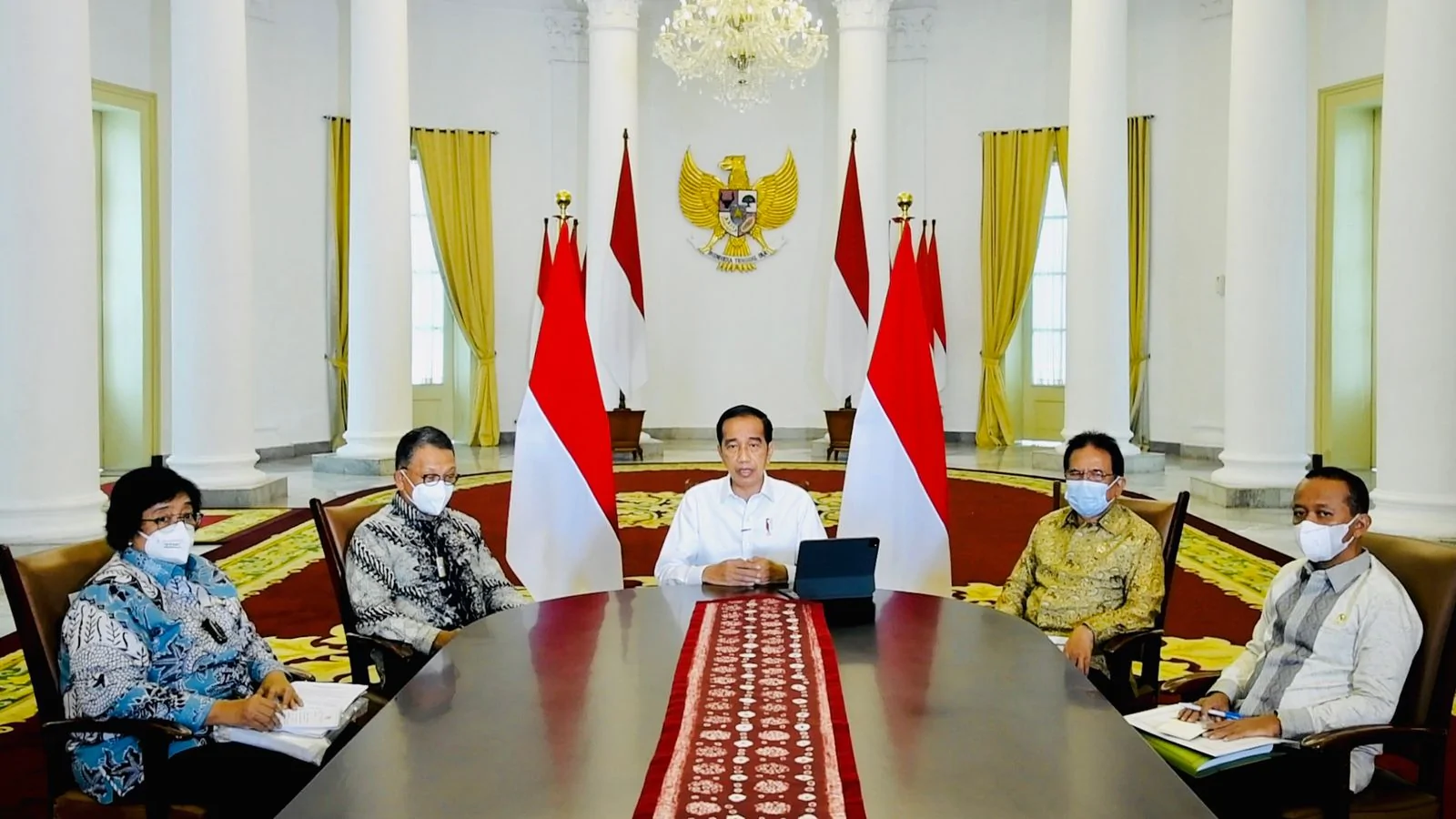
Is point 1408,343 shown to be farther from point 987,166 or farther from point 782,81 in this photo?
point 782,81

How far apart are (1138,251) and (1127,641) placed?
35.2 ft

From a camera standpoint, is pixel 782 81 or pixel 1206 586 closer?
pixel 1206 586

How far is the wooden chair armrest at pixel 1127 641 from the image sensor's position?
3002 mm

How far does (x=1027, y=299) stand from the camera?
1388cm

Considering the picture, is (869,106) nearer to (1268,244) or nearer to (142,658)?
(1268,244)

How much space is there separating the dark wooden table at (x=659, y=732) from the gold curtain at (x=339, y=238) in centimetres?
1101

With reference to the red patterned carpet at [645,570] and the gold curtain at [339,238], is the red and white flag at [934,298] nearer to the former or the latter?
the red patterned carpet at [645,570]

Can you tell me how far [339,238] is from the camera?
12.9 m

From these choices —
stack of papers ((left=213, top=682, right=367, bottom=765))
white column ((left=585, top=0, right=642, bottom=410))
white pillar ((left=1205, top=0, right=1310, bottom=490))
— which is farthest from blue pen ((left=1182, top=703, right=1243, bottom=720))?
white column ((left=585, top=0, right=642, bottom=410))

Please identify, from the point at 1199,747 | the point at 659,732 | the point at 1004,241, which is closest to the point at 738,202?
the point at 1004,241

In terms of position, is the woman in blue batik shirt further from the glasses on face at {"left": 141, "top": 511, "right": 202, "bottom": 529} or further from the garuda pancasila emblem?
the garuda pancasila emblem

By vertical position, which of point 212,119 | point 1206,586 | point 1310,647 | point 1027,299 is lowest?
point 1206,586

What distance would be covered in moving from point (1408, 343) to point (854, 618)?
4.69 m

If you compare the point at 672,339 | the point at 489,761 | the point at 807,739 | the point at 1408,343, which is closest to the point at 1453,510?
the point at 1408,343
